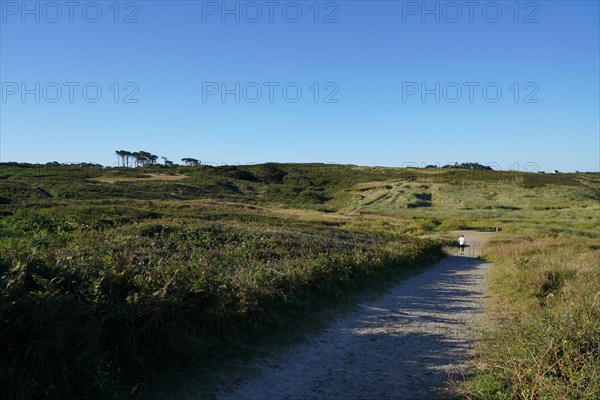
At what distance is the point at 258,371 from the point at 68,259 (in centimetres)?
317

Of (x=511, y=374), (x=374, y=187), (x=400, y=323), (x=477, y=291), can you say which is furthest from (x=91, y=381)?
(x=374, y=187)

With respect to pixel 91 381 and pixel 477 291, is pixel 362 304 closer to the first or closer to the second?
pixel 477 291

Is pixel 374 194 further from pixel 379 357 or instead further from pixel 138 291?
pixel 138 291

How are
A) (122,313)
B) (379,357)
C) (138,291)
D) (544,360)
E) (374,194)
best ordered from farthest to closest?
1. (374,194)
2. (379,357)
3. (138,291)
4. (122,313)
5. (544,360)

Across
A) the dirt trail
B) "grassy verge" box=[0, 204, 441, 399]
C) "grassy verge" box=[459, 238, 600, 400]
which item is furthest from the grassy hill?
"grassy verge" box=[459, 238, 600, 400]

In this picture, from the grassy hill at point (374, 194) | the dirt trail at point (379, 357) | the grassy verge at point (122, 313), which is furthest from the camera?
the grassy hill at point (374, 194)

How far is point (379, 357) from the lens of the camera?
23.5 feet

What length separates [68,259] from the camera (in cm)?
667

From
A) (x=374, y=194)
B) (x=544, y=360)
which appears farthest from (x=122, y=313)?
(x=374, y=194)

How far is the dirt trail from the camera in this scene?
5.87m

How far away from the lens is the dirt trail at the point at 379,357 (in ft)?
19.2

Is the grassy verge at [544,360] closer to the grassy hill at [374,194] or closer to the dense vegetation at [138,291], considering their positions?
the dense vegetation at [138,291]

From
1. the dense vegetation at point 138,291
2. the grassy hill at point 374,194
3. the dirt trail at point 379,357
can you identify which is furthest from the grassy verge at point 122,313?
the grassy hill at point 374,194

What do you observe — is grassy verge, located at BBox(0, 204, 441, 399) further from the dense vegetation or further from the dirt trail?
the dirt trail
